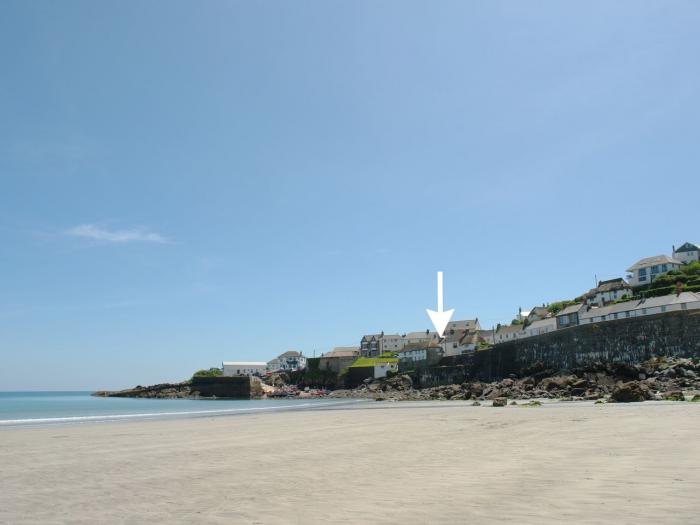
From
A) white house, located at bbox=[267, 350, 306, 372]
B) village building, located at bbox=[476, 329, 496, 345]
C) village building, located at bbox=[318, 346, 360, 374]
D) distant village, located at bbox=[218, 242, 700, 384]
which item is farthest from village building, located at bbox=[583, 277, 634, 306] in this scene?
white house, located at bbox=[267, 350, 306, 372]

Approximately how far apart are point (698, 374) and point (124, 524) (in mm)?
47147

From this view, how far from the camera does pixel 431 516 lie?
278 inches

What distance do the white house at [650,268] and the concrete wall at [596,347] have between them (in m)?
36.3

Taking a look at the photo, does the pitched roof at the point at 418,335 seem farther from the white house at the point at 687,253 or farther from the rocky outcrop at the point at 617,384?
the rocky outcrop at the point at 617,384

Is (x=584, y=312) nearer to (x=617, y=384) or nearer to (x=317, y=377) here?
(x=617, y=384)

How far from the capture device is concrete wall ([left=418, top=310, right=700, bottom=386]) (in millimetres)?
53375

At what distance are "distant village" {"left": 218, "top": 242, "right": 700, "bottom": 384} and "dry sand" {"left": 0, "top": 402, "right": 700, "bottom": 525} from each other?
5860 cm

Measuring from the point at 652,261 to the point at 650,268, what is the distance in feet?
5.61

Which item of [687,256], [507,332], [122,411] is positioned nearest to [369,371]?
[507,332]

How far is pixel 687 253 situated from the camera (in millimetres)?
104688

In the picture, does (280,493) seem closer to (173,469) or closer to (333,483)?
(333,483)

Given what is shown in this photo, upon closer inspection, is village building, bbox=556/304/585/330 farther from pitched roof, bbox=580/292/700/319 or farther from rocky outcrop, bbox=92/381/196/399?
rocky outcrop, bbox=92/381/196/399

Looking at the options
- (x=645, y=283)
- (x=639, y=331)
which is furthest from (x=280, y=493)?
(x=645, y=283)

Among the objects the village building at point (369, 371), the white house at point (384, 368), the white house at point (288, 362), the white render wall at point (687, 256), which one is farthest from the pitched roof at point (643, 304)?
the white house at point (288, 362)
